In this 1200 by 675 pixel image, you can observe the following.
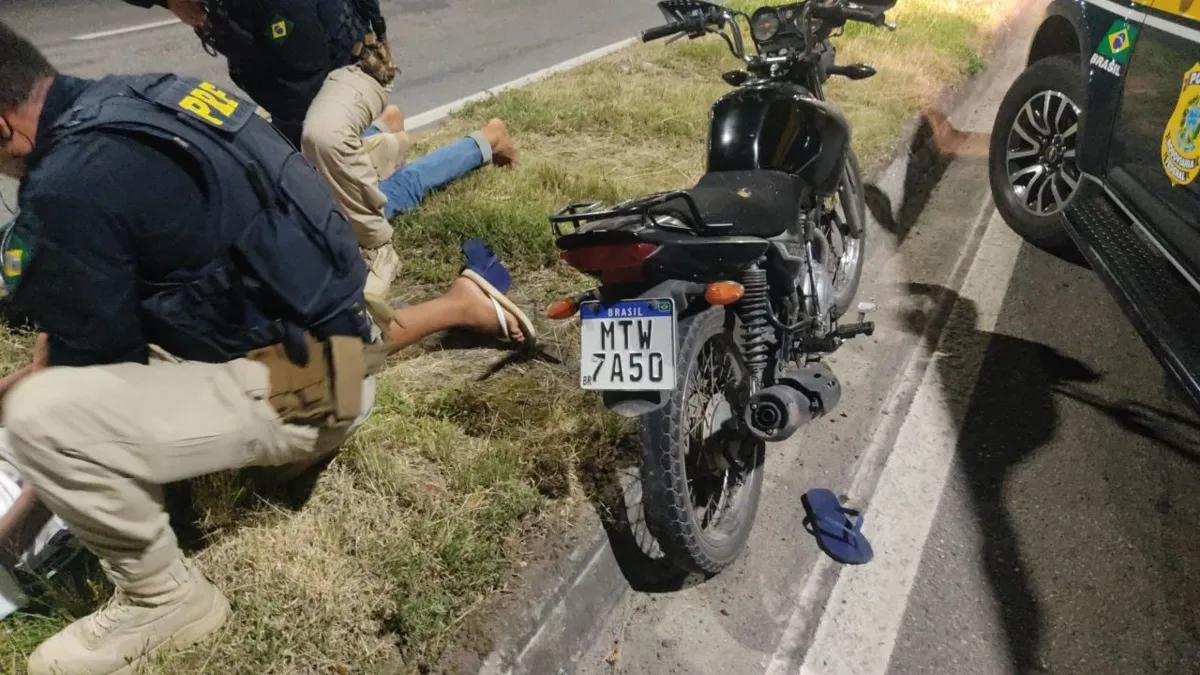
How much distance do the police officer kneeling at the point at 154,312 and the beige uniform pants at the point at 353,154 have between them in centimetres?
108

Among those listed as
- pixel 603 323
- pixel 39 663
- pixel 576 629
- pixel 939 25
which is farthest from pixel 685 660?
pixel 939 25

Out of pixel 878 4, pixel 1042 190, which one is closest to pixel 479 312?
pixel 878 4

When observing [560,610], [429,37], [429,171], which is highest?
[429,171]

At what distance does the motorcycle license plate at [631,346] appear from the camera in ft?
6.55

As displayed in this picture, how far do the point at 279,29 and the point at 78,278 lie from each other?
1.61m

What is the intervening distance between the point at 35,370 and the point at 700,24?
2331 millimetres

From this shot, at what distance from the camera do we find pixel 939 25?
723 cm

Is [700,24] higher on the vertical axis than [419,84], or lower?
higher

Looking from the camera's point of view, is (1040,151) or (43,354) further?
(1040,151)

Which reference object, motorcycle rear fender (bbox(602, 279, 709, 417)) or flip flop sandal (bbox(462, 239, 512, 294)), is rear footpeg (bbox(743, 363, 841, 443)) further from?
flip flop sandal (bbox(462, 239, 512, 294))

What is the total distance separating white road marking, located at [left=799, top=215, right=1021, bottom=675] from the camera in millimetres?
2273

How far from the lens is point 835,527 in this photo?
8.57 feet

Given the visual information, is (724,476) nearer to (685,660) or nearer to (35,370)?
(685,660)

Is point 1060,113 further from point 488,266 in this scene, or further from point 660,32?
point 488,266
